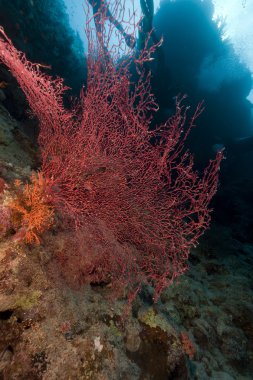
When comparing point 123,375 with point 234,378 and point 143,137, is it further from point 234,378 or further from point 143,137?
point 143,137

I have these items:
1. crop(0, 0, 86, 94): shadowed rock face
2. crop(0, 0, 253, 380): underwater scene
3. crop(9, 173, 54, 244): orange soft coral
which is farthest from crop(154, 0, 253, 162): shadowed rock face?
crop(9, 173, 54, 244): orange soft coral

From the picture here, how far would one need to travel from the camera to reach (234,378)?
3631 millimetres

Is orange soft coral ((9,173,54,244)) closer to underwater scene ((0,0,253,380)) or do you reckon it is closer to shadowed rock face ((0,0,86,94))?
underwater scene ((0,0,253,380))

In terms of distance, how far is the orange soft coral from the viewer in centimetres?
279

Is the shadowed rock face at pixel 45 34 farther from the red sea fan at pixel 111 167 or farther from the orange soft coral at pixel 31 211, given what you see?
the orange soft coral at pixel 31 211

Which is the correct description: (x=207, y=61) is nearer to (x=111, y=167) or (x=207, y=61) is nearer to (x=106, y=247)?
(x=111, y=167)

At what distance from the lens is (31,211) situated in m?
2.88

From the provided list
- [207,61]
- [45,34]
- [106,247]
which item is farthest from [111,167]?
[207,61]

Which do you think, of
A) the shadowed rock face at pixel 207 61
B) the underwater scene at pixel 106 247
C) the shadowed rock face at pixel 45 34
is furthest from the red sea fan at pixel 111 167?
the shadowed rock face at pixel 207 61

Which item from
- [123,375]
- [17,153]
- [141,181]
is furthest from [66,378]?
[17,153]

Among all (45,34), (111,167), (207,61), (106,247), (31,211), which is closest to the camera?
(31,211)

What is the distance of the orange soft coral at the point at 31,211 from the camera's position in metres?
2.79

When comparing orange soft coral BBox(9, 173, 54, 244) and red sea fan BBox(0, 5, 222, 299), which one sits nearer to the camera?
orange soft coral BBox(9, 173, 54, 244)

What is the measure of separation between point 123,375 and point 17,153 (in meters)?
3.44
